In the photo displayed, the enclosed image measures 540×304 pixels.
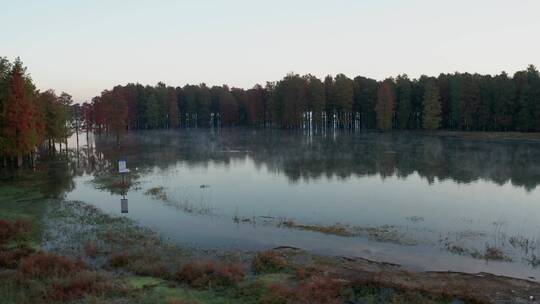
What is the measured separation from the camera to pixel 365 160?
56.9m

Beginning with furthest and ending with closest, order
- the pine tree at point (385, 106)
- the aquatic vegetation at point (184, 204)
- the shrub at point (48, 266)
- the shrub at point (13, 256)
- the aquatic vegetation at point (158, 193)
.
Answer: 1. the pine tree at point (385, 106)
2. the aquatic vegetation at point (158, 193)
3. the aquatic vegetation at point (184, 204)
4. the shrub at point (13, 256)
5. the shrub at point (48, 266)

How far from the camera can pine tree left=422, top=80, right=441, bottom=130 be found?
112m

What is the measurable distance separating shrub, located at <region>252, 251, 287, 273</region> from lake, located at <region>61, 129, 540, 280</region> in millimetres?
2886

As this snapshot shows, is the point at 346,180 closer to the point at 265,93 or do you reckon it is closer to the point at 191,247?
the point at 191,247

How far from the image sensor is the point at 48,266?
57.4ft

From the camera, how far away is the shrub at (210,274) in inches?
637

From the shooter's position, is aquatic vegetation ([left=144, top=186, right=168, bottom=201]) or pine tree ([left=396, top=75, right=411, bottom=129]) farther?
pine tree ([left=396, top=75, right=411, bottom=129])

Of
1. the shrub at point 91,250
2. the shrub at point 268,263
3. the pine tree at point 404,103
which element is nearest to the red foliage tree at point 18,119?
→ the shrub at point 91,250

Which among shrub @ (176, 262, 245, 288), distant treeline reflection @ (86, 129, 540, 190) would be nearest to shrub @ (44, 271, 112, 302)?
shrub @ (176, 262, 245, 288)

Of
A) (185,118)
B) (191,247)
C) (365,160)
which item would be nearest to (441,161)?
(365,160)

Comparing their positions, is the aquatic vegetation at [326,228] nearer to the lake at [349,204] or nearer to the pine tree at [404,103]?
the lake at [349,204]

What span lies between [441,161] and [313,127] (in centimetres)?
8885

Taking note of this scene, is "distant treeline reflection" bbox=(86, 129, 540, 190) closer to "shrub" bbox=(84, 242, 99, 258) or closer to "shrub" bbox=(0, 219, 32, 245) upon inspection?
"shrub" bbox=(0, 219, 32, 245)

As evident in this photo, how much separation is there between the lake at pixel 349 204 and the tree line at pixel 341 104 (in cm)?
4382
